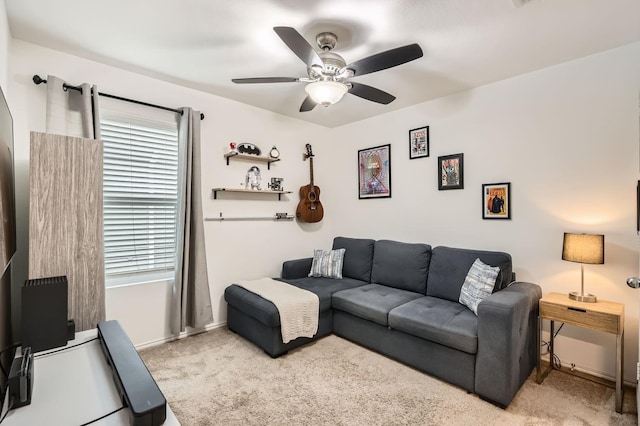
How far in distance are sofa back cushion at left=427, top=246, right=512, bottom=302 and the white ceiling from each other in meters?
1.65

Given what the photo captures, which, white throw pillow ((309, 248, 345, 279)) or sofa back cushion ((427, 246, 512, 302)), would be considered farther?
white throw pillow ((309, 248, 345, 279))

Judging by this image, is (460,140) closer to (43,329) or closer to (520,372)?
(520,372)

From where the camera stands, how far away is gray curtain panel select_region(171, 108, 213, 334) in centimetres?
300

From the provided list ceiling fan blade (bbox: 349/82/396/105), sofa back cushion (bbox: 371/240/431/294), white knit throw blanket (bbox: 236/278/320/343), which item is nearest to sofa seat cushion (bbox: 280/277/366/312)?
white knit throw blanket (bbox: 236/278/320/343)

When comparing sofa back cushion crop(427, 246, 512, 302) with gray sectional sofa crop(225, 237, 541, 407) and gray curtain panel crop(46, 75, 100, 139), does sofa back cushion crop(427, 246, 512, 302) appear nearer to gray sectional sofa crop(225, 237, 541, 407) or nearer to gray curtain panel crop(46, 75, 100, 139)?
gray sectional sofa crop(225, 237, 541, 407)

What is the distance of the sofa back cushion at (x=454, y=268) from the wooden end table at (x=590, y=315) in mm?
365

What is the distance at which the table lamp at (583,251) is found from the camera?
2.21 metres

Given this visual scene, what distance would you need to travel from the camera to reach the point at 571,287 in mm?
2596

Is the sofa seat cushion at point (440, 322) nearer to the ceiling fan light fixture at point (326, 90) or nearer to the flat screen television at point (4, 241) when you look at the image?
the ceiling fan light fixture at point (326, 90)

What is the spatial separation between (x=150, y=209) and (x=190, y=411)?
5.94 ft

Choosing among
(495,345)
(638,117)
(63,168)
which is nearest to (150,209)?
(63,168)

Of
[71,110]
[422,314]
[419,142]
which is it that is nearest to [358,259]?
[422,314]

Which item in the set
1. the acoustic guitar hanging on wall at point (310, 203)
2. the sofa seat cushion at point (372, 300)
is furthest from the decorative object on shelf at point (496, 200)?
the acoustic guitar hanging on wall at point (310, 203)

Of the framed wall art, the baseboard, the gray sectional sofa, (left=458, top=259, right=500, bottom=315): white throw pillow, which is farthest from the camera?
the framed wall art
